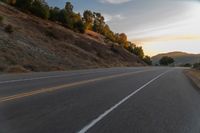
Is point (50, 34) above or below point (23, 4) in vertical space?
below

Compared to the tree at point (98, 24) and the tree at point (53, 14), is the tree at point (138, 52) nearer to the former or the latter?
the tree at point (98, 24)

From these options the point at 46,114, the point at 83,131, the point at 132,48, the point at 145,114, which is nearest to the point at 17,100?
the point at 46,114

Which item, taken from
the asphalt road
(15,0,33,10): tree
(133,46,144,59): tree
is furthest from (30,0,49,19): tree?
the asphalt road

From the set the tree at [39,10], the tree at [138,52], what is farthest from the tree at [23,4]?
the tree at [138,52]

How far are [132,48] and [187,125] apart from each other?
461 ft

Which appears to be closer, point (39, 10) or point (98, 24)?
point (39, 10)

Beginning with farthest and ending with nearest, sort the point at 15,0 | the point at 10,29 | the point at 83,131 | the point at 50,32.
A: the point at 15,0 < the point at 50,32 < the point at 10,29 < the point at 83,131

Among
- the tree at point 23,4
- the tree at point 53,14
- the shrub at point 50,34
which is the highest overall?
the tree at point 23,4

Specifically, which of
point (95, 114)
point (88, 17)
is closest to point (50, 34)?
point (95, 114)

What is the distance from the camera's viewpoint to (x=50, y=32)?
238 ft

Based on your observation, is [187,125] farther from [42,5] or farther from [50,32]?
[42,5]

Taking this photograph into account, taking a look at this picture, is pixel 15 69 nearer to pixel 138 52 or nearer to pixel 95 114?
pixel 95 114

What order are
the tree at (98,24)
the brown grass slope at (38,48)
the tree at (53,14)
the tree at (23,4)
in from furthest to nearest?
the tree at (98,24) < the tree at (53,14) < the tree at (23,4) < the brown grass slope at (38,48)

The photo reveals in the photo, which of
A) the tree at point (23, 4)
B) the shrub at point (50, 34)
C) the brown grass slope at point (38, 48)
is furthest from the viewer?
the tree at point (23, 4)
